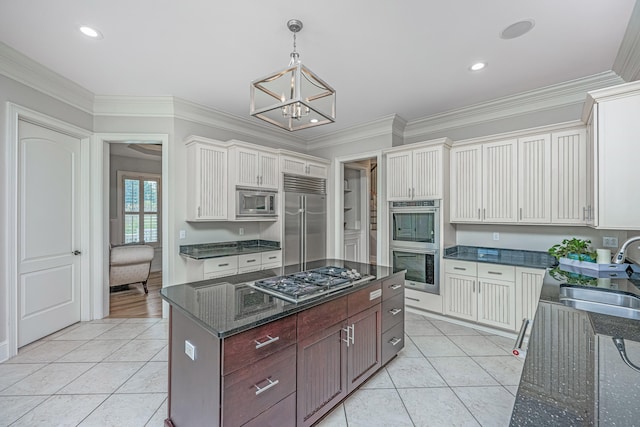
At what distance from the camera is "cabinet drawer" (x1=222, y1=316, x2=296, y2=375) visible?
1.27 metres

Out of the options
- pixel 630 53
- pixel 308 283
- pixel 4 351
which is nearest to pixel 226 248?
pixel 4 351

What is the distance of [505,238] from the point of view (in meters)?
3.56

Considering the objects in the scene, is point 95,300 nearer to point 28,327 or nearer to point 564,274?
point 28,327

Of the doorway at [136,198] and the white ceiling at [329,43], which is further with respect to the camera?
the doorway at [136,198]

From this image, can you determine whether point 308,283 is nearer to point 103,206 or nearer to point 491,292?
point 491,292

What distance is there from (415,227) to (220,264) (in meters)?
2.53

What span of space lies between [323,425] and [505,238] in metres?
3.05

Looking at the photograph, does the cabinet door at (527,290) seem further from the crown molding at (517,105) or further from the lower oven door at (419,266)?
the crown molding at (517,105)

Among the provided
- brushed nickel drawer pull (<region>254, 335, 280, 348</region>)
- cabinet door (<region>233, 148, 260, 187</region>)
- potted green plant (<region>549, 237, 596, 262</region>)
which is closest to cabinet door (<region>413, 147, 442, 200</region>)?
potted green plant (<region>549, 237, 596, 262</region>)

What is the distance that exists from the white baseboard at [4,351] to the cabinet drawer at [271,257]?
8.34 ft

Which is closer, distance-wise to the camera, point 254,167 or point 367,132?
point 254,167

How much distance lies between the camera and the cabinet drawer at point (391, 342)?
7.83 ft

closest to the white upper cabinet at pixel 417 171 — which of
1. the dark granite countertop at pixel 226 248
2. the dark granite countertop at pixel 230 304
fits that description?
the dark granite countertop at pixel 226 248

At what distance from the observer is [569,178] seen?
2920mm
